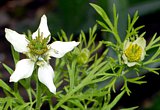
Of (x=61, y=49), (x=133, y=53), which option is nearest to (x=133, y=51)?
(x=133, y=53)

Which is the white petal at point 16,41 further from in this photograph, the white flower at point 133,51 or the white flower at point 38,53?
the white flower at point 133,51

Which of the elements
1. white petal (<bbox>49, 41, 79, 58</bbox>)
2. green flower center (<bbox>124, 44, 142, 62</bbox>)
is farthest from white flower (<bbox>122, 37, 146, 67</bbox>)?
white petal (<bbox>49, 41, 79, 58</bbox>)

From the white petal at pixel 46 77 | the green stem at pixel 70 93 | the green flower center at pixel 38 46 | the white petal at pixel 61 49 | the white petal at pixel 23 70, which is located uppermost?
the green flower center at pixel 38 46

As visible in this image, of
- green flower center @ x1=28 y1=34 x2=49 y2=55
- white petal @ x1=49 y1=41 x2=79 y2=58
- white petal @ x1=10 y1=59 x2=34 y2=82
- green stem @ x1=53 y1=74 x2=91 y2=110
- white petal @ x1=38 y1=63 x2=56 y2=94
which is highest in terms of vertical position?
green flower center @ x1=28 y1=34 x2=49 y2=55

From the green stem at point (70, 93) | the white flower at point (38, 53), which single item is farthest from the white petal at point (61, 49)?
the green stem at point (70, 93)

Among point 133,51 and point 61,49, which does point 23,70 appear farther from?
point 133,51

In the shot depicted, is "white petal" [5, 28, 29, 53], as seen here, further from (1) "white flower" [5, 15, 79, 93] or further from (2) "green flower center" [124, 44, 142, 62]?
(2) "green flower center" [124, 44, 142, 62]
